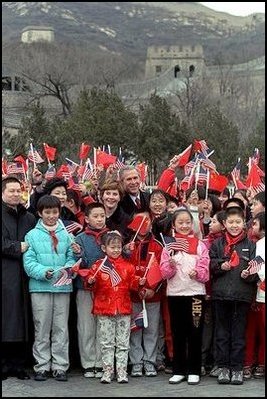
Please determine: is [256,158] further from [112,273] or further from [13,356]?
[13,356]

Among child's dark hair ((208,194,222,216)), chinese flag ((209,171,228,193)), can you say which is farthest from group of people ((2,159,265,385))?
chinese flag ((209,171,228,193))

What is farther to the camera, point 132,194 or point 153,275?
point 132,194

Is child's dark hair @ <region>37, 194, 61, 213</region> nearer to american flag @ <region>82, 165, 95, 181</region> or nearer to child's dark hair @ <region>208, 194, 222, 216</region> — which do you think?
child's dark hair @ <region>208, 194, 222, 216</region>

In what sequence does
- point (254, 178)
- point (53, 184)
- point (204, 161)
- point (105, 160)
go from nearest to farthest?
point (53, 184) → point (254, 178) → point (204, 161) → point (105, 160)

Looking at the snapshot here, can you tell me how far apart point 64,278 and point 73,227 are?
0.68 meters

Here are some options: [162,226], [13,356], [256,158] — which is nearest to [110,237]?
[162,226]

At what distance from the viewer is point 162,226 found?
299 inches

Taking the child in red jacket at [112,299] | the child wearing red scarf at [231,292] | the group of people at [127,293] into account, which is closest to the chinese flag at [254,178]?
the group of people at [127,293]

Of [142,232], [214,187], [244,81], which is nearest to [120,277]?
[142,232]

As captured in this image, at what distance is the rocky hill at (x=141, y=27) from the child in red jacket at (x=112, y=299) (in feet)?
188

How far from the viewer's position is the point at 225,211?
721 centimetres

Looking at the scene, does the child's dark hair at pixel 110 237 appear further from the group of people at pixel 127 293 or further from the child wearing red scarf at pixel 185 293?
the child wearing red scarf at pixel 185 293

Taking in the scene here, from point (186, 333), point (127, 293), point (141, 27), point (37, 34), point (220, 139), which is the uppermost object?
point (141, 27)

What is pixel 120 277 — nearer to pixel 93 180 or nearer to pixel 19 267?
pixel 19 267
